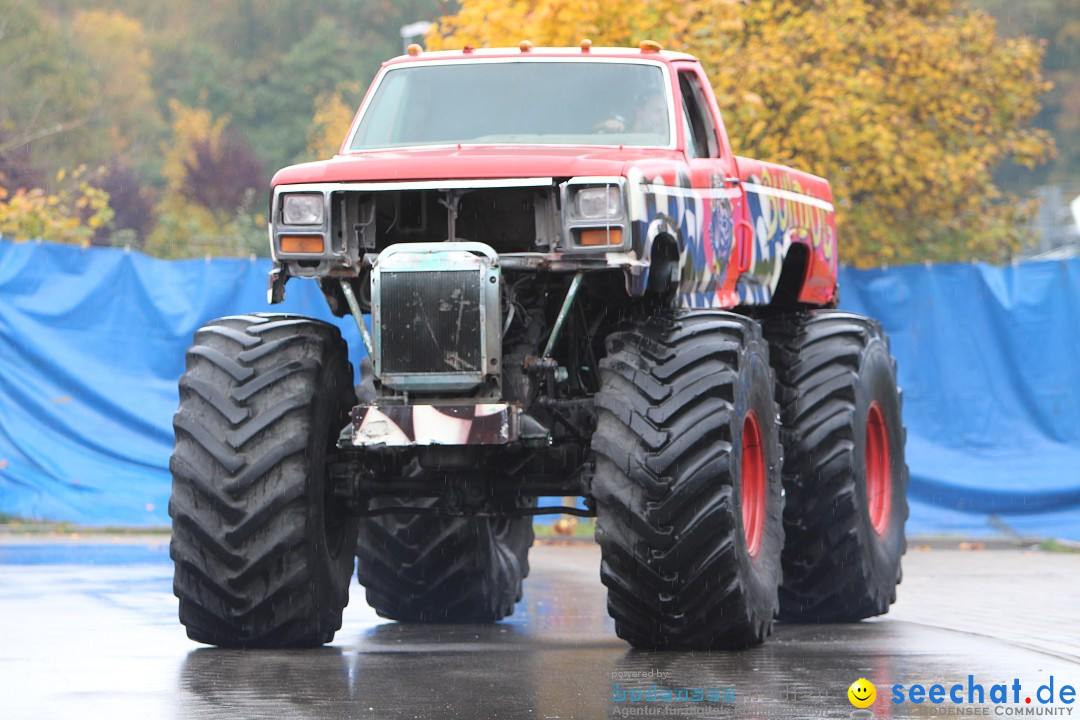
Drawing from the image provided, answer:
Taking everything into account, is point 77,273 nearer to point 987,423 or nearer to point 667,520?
point 987,423

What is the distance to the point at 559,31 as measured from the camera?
60.8 feet

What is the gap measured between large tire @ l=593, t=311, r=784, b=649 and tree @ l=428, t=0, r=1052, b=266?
30.6ft

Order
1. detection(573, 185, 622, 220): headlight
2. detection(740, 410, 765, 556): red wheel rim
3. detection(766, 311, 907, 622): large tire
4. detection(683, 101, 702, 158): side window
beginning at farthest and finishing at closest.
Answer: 1. detection(766, 311, 907, 622): large tire
2. detection(683, 101, 702, 158): side window
3. detection(740, 410, 765, 556): red wheel rim
4. detection(573, 185, 622, 220): headlight

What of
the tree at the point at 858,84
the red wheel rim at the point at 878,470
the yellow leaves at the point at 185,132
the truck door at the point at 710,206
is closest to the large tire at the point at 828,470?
the red wheel rim at the point at 878,470

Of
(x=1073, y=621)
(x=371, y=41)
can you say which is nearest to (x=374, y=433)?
(x=1073, y=621)

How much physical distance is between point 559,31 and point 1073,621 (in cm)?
881

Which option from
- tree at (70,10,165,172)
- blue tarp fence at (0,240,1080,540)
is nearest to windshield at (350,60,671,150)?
blue tarp fence at (0,240,1080,540)

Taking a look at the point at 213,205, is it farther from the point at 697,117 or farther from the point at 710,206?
the point at 710,206

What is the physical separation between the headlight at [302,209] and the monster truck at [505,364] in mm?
17

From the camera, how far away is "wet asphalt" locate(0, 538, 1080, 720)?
7.75 metres

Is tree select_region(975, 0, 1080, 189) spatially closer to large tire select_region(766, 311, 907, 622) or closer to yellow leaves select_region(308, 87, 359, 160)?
yellow leaves select_region(308, 87, 359, 160)

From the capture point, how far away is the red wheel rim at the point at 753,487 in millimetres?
10195

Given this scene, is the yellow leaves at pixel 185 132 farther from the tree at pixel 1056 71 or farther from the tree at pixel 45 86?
the tree at pixel 1056 71

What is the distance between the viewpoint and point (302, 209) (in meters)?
9.65
